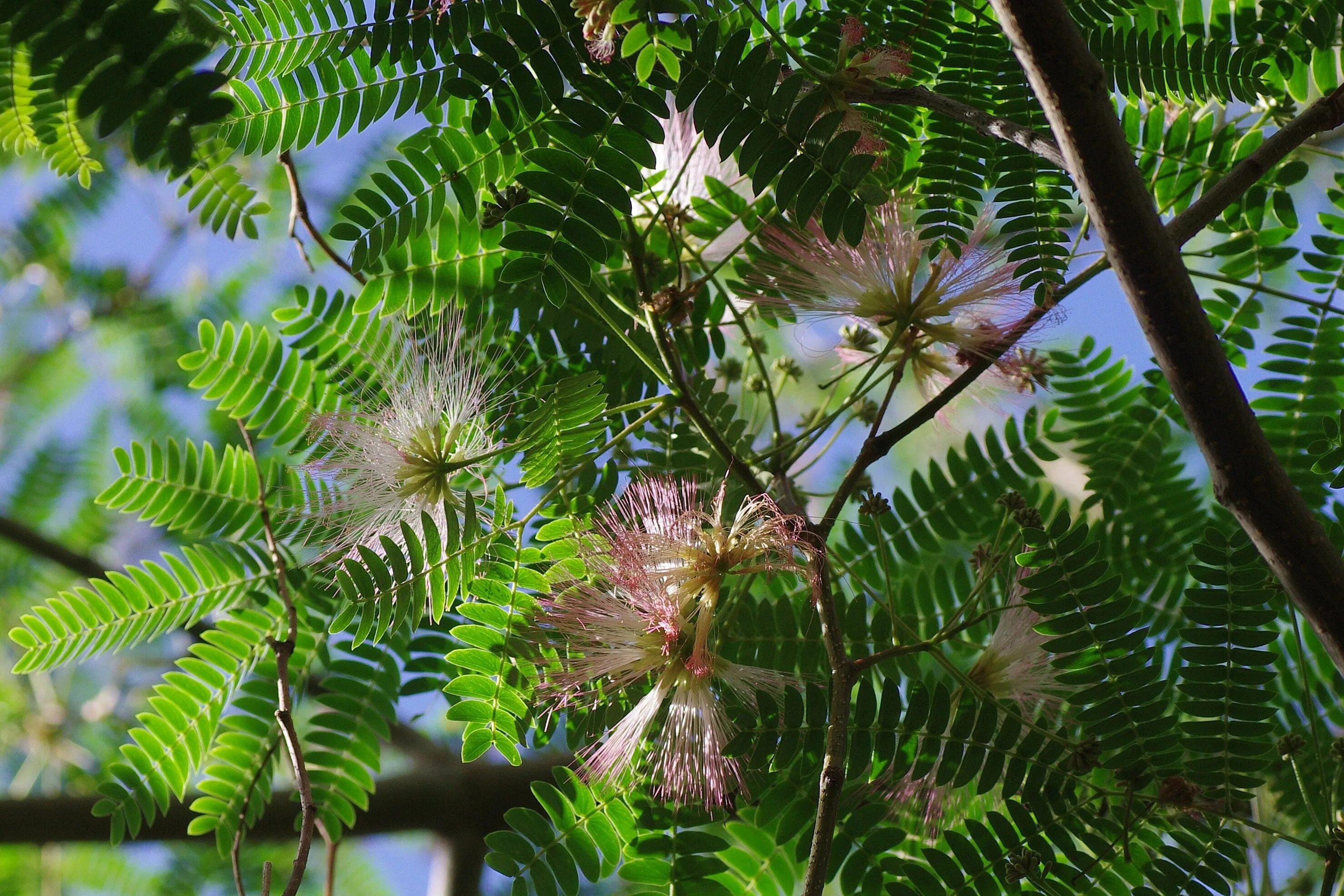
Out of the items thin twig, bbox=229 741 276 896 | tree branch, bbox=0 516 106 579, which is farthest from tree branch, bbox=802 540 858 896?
tree branch, bbox=0 516 106 579

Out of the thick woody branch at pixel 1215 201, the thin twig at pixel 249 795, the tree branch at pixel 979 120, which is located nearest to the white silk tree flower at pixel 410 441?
the thin twig at pixel 249 795

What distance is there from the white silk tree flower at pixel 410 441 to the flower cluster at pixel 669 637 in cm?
19

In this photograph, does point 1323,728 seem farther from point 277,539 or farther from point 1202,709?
point 277,539

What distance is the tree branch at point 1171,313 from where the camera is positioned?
0.71 meters

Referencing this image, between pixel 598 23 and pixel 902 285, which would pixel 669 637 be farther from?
pixel 598 23

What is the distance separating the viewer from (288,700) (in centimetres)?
100

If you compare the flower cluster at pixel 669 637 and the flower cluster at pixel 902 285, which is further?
the flower cluster at pixel 902 285

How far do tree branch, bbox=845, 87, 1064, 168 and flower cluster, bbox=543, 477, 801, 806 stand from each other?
15.8 inches

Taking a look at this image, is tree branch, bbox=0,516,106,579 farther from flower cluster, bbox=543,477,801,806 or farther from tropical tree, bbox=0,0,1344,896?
flower cluster, bbox=543,477,801,806

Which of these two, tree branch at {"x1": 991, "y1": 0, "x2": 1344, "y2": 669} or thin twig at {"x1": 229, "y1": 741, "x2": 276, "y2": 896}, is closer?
tree branch at {"x1": 991, "y1": 0, "x2": 1344, "y2": 669}

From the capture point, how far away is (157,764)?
120cm

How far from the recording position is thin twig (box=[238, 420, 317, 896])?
850mm

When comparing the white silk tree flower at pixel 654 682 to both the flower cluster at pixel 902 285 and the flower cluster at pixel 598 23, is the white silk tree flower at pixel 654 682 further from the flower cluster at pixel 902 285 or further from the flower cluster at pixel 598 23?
the flower cluster at pixel 598 23

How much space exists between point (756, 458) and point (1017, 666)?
369mm
